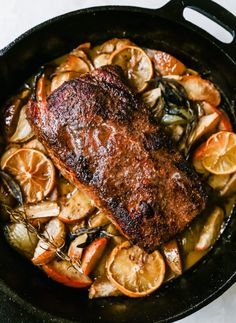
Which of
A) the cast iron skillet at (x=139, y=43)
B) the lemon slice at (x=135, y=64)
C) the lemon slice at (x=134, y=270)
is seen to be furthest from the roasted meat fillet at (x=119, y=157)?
the cast iron skillet at (x=139, y=43)

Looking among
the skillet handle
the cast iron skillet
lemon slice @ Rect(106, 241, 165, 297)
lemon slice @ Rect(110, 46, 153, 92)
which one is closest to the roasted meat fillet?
lemon slice @ Rect(106, 241, 165, 297)

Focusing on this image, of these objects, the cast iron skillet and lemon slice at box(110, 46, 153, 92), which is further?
lemon slice at box(110, 46, 153, 92)

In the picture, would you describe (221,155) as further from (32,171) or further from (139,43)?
(32,171)

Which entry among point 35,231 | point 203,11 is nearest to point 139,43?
point 203,11

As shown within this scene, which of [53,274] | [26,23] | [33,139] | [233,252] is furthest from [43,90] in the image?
[233,252]

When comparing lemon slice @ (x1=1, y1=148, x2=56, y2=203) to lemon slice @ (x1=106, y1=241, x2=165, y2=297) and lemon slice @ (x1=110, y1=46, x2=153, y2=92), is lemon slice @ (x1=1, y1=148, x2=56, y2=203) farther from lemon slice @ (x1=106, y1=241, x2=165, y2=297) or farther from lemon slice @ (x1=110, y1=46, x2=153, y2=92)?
lemon slice @ (x1=110, y1=46, x2=153, y2=92)

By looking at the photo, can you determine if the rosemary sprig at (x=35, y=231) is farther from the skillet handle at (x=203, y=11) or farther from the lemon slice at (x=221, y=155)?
the skillet handle at (x=203, y=11)

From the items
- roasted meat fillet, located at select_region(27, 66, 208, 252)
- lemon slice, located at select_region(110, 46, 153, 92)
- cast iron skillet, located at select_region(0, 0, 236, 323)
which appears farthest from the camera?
lemon slice, located at select_region(110, 46, 153, 92)
